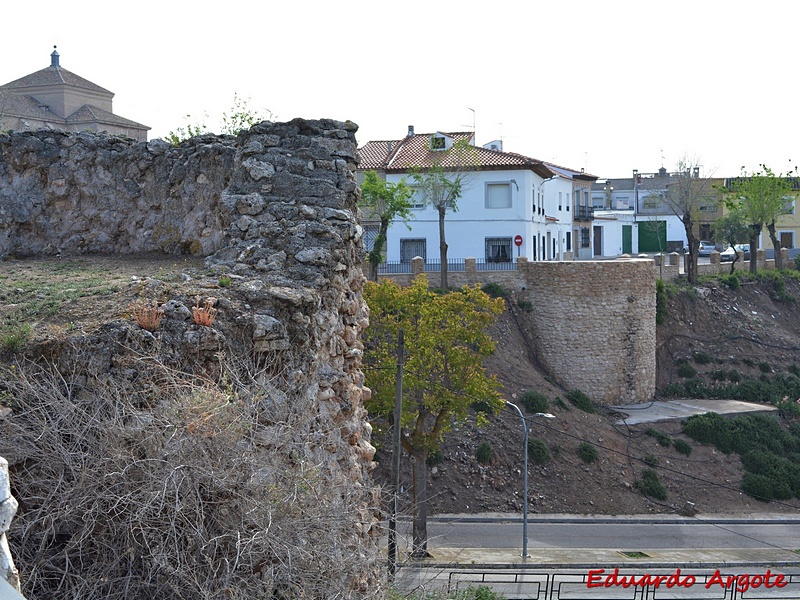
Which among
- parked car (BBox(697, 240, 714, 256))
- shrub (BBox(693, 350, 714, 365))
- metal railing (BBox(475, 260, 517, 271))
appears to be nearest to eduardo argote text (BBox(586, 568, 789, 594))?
shrub (BBox(693, 350, 714, 365))

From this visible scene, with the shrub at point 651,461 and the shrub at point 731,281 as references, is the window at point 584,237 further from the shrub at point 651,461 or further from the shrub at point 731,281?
the shrub at point 651,461

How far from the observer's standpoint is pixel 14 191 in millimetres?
10469

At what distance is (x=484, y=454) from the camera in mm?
21672

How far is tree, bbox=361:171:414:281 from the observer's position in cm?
2911

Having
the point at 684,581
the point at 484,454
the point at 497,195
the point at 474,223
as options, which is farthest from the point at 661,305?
the point at 684,581

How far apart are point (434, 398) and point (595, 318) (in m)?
9.62

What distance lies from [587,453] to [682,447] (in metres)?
3.03

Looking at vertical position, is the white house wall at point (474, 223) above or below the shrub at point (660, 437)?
above

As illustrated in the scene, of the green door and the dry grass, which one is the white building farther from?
the dry grass

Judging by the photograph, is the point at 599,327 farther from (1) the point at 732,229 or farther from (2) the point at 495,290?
(1) the point at 732,229

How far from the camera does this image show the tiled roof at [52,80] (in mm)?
47531

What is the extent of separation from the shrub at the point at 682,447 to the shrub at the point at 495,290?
6851 millimetres

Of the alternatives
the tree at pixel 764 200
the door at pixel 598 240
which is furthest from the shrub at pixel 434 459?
the door at pixel 598 240

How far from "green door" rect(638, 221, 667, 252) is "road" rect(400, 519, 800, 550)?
106 ft
